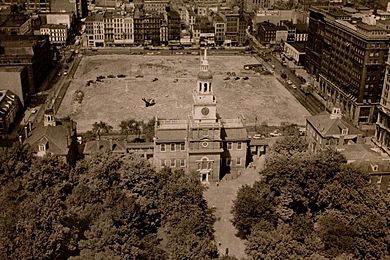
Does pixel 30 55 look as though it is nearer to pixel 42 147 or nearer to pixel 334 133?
pixel 42 147

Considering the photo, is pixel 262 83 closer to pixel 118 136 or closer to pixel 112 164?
pixel 118 136

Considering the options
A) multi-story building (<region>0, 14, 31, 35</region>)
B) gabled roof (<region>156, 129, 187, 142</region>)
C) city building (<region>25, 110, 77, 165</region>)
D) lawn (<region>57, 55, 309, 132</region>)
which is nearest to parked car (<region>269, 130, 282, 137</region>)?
lawn (<region>57, 55, 309, 132</region>)

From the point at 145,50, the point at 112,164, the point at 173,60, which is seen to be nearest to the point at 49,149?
the point at 112,164

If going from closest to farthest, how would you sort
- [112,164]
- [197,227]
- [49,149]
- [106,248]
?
[106,248] → [197,227] → [112,164] → [49,149]

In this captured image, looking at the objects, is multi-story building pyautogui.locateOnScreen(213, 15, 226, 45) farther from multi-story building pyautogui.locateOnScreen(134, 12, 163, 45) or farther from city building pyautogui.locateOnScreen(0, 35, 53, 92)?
city building pyautogui.locateOnScreen(0, 35, 53, 92)

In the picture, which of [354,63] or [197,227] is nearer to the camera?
[197,227]
